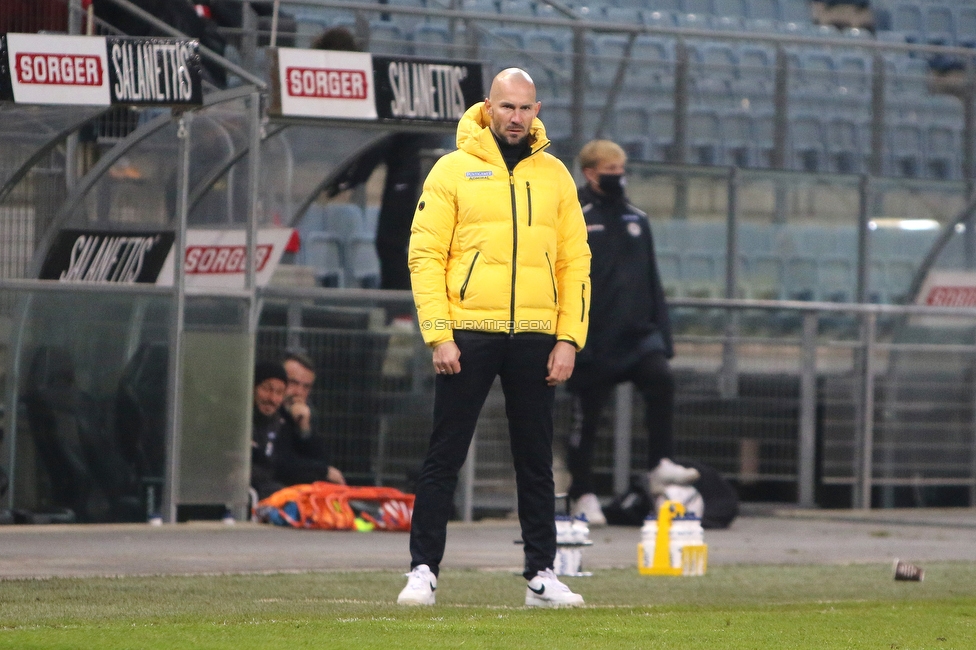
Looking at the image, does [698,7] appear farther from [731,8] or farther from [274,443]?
[274,443]

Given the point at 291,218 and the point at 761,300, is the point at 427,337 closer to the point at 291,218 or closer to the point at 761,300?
the point at 291,218

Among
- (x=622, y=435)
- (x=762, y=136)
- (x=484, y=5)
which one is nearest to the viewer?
(x=622, y=435)

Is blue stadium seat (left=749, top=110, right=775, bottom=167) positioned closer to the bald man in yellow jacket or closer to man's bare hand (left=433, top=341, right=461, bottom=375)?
the bald man in yellow jacket

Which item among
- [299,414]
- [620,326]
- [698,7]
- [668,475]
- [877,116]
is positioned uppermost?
[698,7]

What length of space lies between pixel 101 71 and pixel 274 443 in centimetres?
256

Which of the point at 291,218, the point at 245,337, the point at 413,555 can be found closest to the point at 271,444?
the point at 245,337

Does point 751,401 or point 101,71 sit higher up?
point 101,71

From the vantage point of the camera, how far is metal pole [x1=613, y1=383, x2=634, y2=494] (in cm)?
1163

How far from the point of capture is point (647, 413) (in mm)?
9789

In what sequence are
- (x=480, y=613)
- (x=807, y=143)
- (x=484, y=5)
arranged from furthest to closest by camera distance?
1. (x=484, y=5)
2. (x=807, y=143)
3. (x=480, y=613)

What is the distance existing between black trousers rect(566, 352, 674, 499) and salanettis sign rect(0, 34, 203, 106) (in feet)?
9.17

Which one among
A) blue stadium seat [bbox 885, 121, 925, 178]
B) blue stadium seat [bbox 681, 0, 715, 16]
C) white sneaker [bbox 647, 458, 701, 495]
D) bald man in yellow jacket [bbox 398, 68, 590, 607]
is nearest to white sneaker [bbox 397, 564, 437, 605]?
bald man in yellow jacket [bbox 398, 68, 590, 607]

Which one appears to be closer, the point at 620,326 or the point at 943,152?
the point at 620,326

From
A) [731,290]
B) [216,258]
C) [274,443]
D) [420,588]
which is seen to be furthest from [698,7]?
[420,588]
